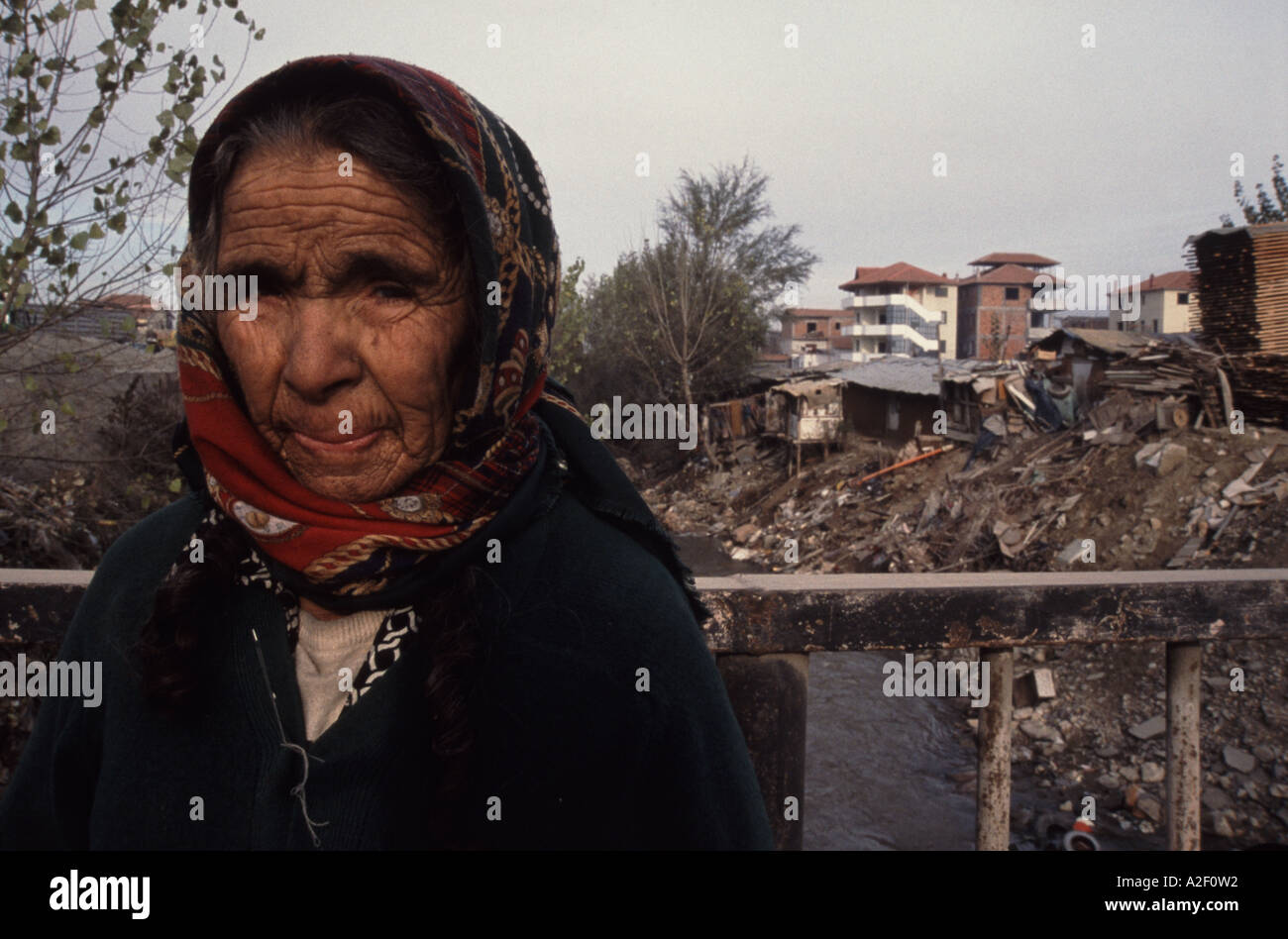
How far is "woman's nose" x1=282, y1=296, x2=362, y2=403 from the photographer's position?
1.03 metres

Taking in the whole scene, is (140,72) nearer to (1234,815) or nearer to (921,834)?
(921,834)

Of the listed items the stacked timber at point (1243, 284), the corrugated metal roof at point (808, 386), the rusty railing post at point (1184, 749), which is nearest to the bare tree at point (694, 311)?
the corrugated metal roof at point (808, 386)

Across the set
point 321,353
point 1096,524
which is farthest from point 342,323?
point 1096,524

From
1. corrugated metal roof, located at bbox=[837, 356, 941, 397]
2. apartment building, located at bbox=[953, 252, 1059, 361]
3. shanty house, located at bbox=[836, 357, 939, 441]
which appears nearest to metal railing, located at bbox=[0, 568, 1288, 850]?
shanty house, located at bbox=[836, 357, 939, 441]

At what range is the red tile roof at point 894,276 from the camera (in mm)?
56188

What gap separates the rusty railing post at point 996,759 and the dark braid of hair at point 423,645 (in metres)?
1.24

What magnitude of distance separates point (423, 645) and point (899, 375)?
23.9 meters

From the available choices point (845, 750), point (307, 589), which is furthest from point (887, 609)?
point (845, 750)

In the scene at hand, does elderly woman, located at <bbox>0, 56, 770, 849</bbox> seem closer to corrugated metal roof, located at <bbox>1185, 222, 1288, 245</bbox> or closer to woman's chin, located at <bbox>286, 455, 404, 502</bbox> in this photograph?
woman's chin, located at <bbox>286, 455, 404, 502</bbox>

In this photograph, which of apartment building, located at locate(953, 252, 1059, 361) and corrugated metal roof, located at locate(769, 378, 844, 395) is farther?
apartment building, located at locate(953, 252, 1059, 361)

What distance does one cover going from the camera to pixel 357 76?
1021mm

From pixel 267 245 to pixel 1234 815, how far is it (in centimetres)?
742

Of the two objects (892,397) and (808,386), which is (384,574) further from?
(892,397)

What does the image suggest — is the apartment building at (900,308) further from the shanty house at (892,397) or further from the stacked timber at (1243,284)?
the stacked timber at (1243,284)
